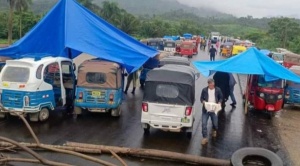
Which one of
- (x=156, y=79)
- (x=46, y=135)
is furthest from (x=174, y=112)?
(x=46, y=135)

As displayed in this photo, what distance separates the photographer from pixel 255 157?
31.6 ft

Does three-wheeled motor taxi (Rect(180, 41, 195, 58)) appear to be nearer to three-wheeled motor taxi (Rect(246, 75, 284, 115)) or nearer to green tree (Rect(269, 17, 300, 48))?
three-wheeled motor taxi (Rect(246, 75, 284, 115))

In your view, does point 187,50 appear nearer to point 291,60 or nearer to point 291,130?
point 291,60

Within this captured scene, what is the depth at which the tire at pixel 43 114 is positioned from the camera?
42.6 ft

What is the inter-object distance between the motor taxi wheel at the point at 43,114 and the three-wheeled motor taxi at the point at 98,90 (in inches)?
43.5

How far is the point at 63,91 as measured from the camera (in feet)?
46.8

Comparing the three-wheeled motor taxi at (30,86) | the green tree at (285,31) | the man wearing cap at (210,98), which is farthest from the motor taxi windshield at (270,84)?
the green tree at (285,31)

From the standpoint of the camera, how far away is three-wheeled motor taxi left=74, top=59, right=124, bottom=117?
13.7 meters

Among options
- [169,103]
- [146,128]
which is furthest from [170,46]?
[169,103]

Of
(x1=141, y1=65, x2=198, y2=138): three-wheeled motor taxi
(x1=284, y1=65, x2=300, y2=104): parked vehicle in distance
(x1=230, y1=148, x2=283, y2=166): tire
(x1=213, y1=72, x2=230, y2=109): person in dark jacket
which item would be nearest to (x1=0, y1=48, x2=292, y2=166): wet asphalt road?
(x1=141, y1=65, x2=198, y2=138): three-wheeled motor taxi

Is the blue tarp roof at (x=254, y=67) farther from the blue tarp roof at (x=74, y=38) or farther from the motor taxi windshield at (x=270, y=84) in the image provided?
the blue tarp roof at (x=74, y=38)

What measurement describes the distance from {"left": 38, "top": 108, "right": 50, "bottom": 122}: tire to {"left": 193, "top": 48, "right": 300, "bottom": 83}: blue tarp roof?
242 inches

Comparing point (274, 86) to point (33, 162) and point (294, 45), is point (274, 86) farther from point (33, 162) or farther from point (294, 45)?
point (294, 45)

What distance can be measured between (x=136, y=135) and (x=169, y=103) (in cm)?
170
